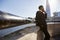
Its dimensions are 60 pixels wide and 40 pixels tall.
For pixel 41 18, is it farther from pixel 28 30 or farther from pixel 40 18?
pixel 28 30

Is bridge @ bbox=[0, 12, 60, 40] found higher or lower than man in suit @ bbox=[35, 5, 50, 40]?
lower

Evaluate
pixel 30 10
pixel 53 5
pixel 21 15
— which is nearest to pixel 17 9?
pixel 21 15

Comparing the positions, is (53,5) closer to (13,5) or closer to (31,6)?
(31,6)

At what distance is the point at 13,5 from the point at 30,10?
0.91 ft

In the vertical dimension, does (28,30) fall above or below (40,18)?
below

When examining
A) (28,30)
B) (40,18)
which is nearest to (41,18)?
(40,18)

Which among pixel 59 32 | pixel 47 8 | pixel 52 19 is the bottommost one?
pixel 59 32

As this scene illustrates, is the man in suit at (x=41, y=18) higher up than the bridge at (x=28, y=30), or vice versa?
the man in suit at (x=41, y=18)

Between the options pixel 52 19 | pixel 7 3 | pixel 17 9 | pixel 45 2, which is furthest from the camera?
pixel 52 19

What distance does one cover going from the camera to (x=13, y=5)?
1598 mm

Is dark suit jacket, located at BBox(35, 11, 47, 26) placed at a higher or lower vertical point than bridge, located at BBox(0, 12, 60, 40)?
higher

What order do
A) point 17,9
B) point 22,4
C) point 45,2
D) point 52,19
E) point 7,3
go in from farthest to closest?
1. point 52,19
2. point 45,2
3. point 22,4
4. point 17,9
5. point 7,3

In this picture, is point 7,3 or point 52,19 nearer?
point 7,3

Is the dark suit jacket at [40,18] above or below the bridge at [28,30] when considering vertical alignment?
above
